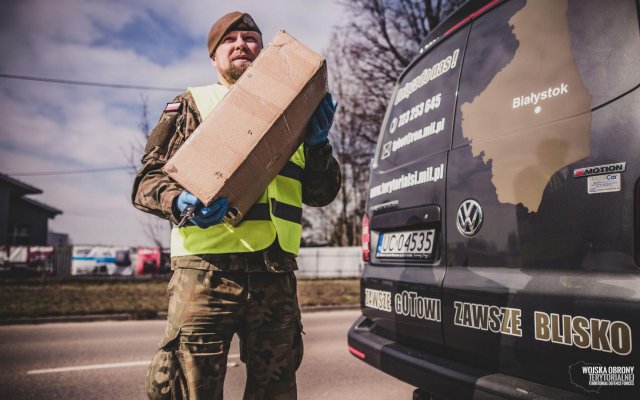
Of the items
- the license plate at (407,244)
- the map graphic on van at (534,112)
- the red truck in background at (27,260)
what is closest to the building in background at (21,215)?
the red truck in background at (27,260)

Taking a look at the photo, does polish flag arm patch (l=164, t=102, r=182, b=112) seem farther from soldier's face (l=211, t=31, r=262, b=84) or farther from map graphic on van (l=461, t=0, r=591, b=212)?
map graphic on van (l=461, t=0, r=591, b=212)

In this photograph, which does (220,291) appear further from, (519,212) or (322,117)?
(519,212)

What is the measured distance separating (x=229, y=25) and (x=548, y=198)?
1.38 meters

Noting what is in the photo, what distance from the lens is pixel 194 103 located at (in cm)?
170

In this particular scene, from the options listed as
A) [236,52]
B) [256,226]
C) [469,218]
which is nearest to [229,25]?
[236,52]

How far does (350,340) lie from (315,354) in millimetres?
2138

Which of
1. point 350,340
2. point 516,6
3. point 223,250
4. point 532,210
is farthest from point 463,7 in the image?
point 350,340

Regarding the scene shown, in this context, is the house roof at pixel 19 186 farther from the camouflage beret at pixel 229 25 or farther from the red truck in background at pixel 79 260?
the camouflage beret at pixel 229 25

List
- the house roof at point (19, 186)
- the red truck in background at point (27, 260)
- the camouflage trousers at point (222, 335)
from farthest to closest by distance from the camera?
the house roof at point (19, 186) < the red truck in background at point (27, 260) < the camouflage trousers at point (222, 335)

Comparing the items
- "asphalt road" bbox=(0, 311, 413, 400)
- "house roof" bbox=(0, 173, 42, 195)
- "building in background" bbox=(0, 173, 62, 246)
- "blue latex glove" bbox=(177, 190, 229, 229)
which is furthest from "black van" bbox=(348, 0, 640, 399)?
"building in background" bbox=(0, 173, 62, 246)

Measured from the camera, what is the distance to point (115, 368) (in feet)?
13.4

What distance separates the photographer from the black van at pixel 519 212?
1.41 meters

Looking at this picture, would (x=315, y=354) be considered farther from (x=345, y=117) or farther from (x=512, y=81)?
(x=345, y=117)

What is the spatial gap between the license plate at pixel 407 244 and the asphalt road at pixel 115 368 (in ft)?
4.20
